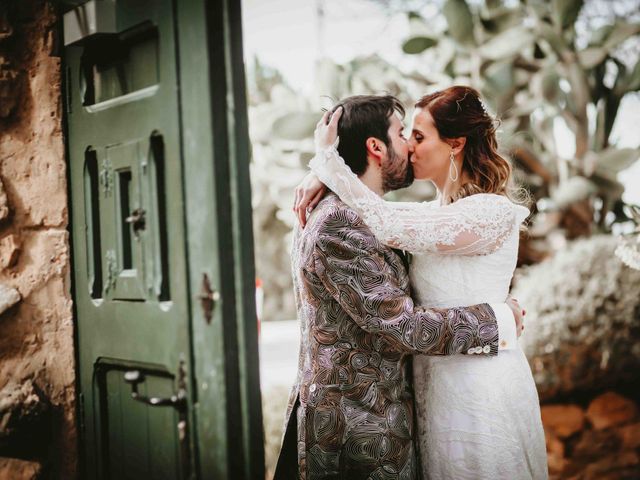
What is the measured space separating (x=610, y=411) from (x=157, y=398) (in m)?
4.53

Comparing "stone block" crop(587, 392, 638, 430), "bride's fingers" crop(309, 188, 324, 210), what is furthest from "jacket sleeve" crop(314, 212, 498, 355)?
"stone block" crop(587, 392, 638, 430)

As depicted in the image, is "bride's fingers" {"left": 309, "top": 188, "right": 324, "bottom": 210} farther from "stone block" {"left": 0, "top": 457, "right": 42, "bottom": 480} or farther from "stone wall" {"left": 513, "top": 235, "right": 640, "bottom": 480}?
"stone wall" {"left": 513, "top": 235, "right": 640, "bottom": 480}

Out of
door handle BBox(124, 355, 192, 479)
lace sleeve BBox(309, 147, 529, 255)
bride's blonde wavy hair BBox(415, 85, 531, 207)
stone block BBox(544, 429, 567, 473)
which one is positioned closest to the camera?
door handle BBox(124, 355, 192, 479)

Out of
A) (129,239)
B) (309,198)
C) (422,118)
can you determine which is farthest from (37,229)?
(422,118)

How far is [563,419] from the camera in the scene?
533 centimetres

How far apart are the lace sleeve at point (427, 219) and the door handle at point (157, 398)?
2.57 ft

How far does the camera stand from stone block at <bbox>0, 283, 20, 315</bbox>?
7.29 ft

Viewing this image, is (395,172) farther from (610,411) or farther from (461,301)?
(610,411)

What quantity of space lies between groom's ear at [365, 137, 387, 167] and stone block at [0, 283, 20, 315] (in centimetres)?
125

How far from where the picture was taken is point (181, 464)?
187 centimetres

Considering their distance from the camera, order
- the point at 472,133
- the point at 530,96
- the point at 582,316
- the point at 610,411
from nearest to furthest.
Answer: the point at 472,133, the point at 582,316, the point at 610,411, the point at 530,96

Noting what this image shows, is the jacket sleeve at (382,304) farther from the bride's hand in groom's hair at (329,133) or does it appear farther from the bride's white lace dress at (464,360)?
the bride's hand in groom's hair at (329,133)

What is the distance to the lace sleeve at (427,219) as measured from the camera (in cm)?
221

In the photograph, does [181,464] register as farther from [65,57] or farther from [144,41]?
[65,57]
